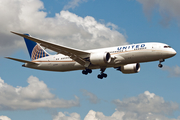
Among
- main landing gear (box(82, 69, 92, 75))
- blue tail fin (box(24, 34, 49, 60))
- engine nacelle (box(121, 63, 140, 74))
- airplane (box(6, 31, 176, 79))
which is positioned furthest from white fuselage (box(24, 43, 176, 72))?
blue tail fin (box(24, 34, 49, 60))

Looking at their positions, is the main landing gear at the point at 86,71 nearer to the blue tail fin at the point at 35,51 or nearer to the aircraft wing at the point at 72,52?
the aircraft wing at the point at 72,52

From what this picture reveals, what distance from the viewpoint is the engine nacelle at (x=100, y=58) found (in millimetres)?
46344

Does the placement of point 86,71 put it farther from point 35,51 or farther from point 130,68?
point 35,51

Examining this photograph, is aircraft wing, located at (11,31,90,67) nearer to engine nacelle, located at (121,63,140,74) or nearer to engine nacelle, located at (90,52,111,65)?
engine nacelle, located at (90,52,111,65)

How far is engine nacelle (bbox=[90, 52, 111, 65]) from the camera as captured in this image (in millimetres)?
46344

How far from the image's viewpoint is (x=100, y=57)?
46625 mm

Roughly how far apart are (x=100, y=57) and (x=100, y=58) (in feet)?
0.63

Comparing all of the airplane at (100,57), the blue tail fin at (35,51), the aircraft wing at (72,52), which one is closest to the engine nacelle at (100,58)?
the airplane at (100,57)

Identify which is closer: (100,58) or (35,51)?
(100,58)

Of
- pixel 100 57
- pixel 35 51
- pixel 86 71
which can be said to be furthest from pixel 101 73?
pixel 35 51

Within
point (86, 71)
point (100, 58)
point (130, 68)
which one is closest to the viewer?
point (100, 58)

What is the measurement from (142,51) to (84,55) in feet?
33.7

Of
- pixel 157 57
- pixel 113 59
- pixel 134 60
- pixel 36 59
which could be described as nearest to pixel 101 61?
pixel 113 59

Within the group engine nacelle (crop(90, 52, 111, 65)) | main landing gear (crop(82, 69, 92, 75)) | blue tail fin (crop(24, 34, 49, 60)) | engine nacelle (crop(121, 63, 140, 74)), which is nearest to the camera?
engine nacelle (crop(90, 52, 111, 65))
